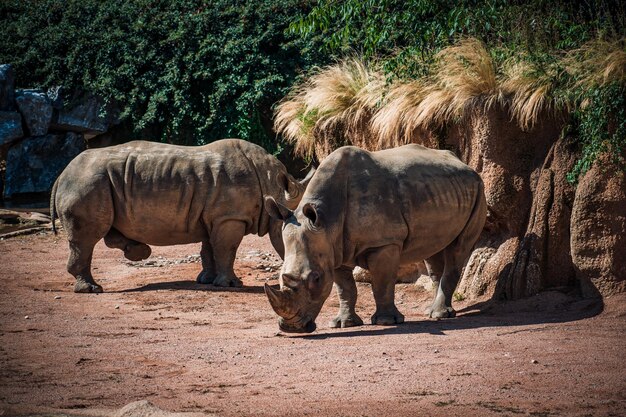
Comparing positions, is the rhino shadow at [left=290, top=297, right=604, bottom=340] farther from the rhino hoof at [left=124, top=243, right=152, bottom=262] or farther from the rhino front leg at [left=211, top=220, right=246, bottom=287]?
the rhino hoof at [left=124, top=243, right=152, bottom=262]

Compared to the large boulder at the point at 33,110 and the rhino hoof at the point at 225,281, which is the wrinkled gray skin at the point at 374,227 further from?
the large boulder at the point at 33,110

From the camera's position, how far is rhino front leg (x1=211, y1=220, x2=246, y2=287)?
467 inches

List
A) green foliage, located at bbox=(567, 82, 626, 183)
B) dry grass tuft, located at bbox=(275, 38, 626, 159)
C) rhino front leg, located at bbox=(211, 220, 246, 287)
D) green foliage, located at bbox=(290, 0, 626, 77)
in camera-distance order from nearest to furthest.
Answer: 1. green foliage, located at bbox=(567, 82, 626, 183)
2. dry grass tuft, located at bbox=(275, 38, 626, 159)
3. green foliage, located at bbox=(290, 0, 626, 77)
4. rhino front leg, located at bbox=(211, 220, 246, 287)

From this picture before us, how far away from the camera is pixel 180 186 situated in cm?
1187

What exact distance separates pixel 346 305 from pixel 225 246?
316 centimetres

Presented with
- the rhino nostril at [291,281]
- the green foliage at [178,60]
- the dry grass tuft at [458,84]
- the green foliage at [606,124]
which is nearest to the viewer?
the rhino nostril at [291,281]

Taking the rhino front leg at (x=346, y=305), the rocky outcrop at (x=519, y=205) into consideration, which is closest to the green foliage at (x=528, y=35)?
the rocky outcrop at (x=519, y=205)

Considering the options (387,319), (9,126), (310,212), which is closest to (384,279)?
(387,319)

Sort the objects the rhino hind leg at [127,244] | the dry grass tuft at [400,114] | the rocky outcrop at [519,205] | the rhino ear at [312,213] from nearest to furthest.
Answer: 1. the rhino ear at [312,213]
2. the rocky outcrop at [519,205]
3. the dry grass tuft at [400,114]
4. the rhino hind leg at [127,244]

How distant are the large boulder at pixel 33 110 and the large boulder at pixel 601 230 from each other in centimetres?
1271

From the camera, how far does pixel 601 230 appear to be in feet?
31.1

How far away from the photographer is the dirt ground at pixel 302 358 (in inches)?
251

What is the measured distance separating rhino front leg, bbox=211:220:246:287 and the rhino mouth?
339cm

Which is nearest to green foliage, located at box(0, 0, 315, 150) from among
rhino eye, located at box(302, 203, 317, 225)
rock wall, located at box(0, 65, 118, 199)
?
rock wall, located at box(0, 65, 118, 199)
